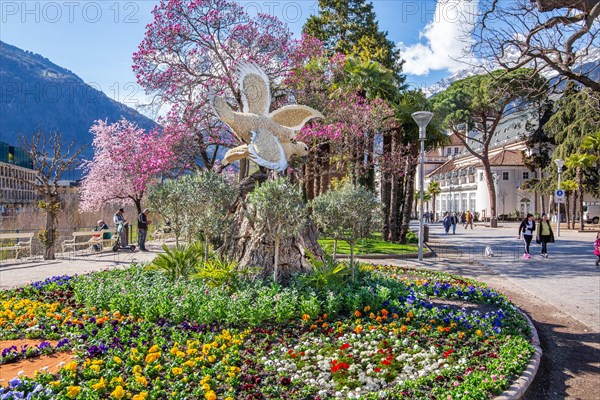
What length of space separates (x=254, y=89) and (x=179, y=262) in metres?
4.03

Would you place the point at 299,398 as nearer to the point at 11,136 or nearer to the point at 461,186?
the point at 461,186

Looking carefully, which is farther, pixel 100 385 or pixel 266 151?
pixel 266 151

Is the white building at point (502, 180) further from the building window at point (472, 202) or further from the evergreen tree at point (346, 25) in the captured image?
the evergreen tree at point (346, 25)

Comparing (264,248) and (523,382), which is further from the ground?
(264,248)

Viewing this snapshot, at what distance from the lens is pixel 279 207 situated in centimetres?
716

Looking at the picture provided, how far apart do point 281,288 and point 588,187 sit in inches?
1787

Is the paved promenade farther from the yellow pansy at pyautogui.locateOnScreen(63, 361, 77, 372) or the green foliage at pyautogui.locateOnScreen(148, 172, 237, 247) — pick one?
the yellow pansy at pyautogui.locateOnScreen(63, 361, 77, 372)

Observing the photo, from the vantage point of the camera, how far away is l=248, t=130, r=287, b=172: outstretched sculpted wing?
9.22m

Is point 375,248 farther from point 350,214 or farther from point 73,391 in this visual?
point 73,391

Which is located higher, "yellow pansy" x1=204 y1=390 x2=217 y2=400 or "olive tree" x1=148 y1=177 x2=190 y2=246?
"olive tree" x1=148 y1=177 x2=190 y2=246

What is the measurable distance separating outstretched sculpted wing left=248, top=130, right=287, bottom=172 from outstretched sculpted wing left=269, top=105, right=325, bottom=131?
772 mm

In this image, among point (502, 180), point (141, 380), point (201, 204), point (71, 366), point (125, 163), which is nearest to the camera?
point (141, 380)

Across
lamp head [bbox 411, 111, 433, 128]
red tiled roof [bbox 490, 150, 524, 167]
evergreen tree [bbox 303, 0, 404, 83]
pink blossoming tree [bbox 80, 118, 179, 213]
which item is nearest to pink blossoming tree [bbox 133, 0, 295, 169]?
pink blossoming tree [bbox 80, 118, 179, 213]

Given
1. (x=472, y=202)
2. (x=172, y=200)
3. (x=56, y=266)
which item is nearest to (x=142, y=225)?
(x=56, y=266)
